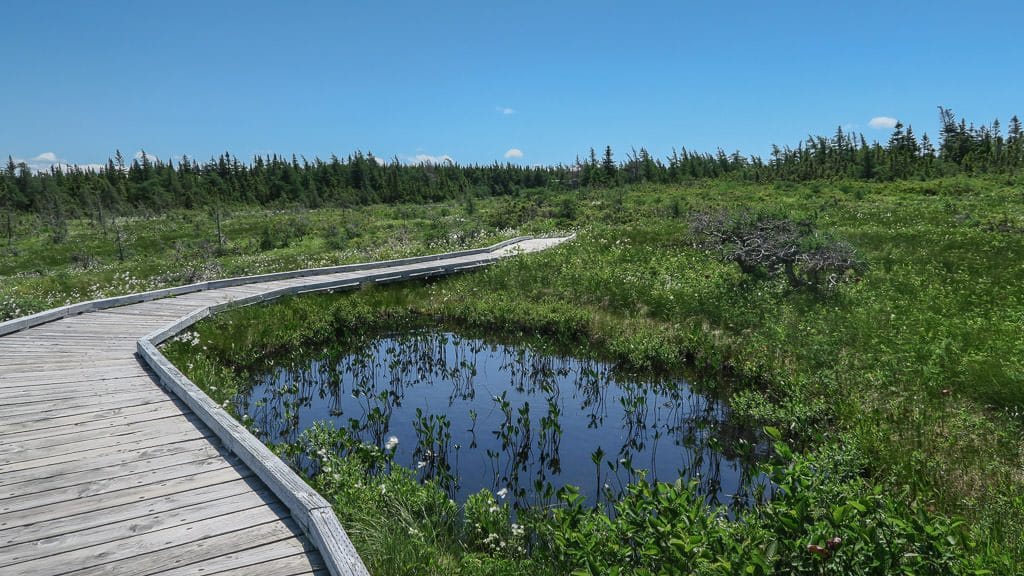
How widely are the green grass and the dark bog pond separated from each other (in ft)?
2.43

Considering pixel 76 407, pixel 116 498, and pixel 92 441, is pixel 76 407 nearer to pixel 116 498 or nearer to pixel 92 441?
pixel 92 441

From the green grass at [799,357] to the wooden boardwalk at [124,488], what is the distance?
2.52ft

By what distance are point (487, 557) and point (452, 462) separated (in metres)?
2.73

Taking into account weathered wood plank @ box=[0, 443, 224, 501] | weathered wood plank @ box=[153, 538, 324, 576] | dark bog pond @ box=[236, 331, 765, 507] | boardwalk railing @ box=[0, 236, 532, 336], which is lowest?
dark bog pond @ box=[236, 331, 765, 507]

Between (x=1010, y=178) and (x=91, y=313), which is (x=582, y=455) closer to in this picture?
(x=91, y=313)

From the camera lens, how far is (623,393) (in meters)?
10.1

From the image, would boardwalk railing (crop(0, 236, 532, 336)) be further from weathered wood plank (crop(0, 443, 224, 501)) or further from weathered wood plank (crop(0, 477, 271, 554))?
weathered wood plank (crop(0, 477, 271, 554))

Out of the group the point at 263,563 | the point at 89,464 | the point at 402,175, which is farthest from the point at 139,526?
the point at 402,175

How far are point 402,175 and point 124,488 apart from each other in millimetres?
79479

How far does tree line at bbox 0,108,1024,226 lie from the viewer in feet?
193

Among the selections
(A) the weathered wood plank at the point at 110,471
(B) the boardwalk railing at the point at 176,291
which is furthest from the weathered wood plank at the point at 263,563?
(B) the boardwalk railing at the point at 176,291

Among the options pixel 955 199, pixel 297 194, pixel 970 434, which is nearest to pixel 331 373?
pixel 970 434

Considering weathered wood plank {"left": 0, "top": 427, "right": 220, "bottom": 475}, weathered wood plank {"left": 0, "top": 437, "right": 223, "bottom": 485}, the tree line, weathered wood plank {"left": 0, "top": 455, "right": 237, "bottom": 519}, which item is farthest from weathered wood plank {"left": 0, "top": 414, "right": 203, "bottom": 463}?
the tree line

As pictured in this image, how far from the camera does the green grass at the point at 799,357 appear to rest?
4.32 metres
